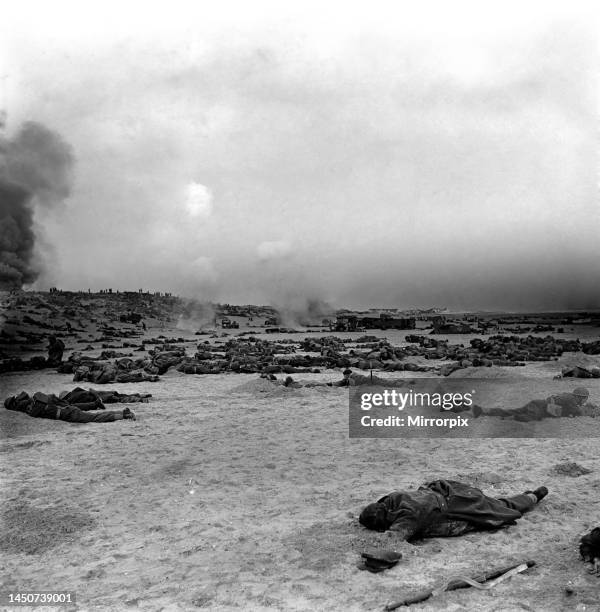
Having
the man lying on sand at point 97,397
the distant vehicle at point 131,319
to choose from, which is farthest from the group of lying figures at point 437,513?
the distant vehicle at point 131,319

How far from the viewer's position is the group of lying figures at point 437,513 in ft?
19.3

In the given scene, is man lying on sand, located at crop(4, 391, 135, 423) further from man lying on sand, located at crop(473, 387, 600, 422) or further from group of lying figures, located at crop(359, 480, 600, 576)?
man lying on sand, located at crop(473, 387, 600, 422)

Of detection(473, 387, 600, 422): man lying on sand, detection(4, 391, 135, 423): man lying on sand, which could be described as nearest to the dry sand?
detection(4, 391, 135, 423): man lying on sand

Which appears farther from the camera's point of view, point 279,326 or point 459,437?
point 279,326

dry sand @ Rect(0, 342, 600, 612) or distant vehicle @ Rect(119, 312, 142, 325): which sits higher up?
distant vehicle @ Rect(119, 312, 142, 325)

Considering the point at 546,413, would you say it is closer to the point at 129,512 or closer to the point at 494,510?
the point at 494,510

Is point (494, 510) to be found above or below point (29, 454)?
above

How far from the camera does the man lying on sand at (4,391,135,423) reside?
13180 mm

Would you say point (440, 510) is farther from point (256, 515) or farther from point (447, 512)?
point (256, 515)

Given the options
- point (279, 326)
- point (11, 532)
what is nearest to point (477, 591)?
point (11, 532)

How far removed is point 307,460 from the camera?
31.8 ft

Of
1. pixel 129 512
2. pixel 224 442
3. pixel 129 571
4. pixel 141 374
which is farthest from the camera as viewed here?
pixel 141 374

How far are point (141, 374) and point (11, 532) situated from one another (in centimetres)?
1586

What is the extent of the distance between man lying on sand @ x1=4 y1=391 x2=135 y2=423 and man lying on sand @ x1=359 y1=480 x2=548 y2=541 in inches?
363
